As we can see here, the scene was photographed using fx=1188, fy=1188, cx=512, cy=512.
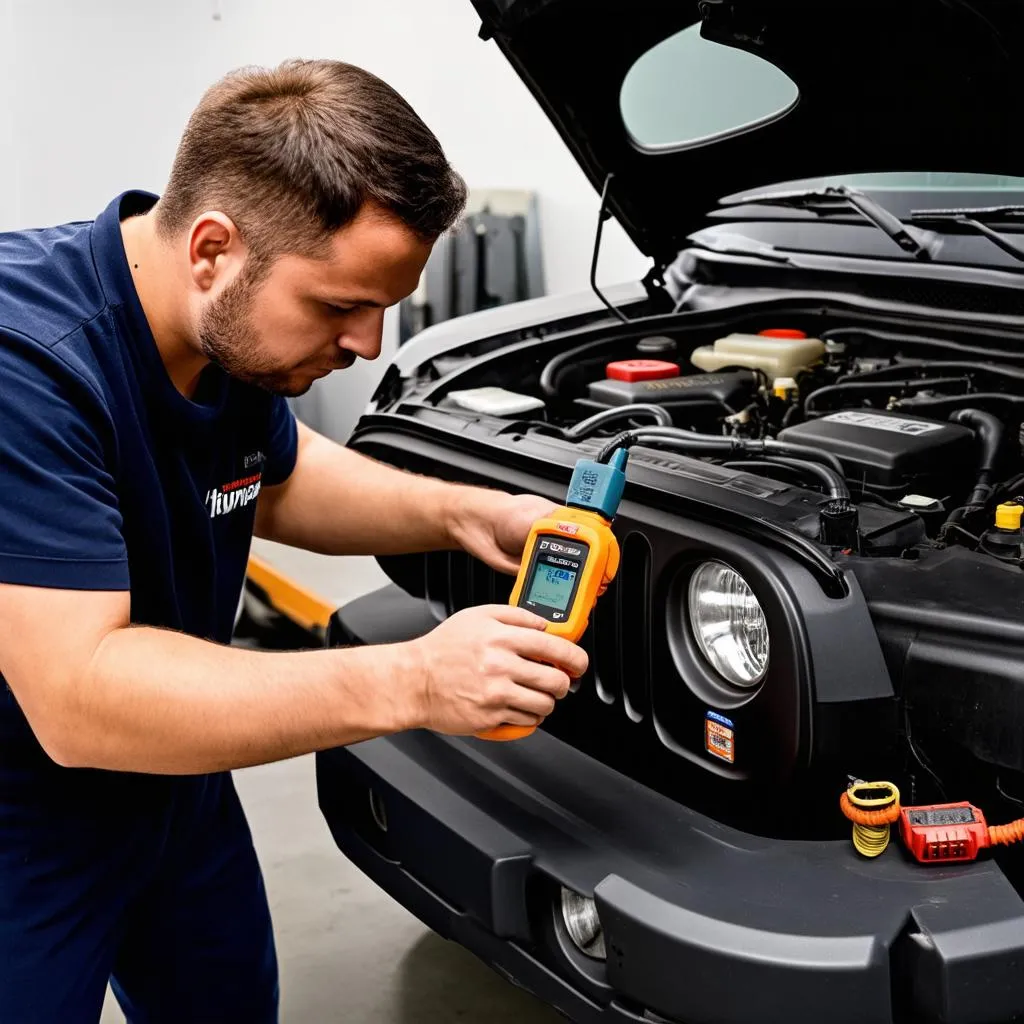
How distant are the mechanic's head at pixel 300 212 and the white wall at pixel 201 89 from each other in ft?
13.9

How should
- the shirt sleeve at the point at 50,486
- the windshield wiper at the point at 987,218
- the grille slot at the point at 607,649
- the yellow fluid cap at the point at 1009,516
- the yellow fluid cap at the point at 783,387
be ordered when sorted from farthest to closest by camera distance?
the yellow fluid cap at the point at 783,387
the windshield wiper at the point at 987,218
the grille slot at the point at 607,649
the yellow fluid cap at the point at 1009,516
the shirt sleeve at the point at 50,486

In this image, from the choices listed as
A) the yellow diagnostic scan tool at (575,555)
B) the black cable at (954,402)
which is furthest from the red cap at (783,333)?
the yellow diagnostic scan tool at (575,555)

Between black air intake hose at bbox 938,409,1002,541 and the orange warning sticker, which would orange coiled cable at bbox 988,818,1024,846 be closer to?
the orange warning sticker

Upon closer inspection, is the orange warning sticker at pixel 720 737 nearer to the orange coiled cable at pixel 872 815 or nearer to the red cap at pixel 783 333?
the orange coiled cable at pixel 872 815

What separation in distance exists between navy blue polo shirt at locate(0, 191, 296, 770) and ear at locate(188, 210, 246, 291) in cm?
11

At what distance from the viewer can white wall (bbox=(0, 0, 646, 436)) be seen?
584 centimetres

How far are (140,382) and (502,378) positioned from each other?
1027 mm

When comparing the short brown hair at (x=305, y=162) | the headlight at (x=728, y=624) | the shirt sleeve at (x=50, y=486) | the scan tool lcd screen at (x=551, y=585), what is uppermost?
the short brown hair at (x=305, y=162)

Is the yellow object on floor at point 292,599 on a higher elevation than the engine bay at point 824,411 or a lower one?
lower

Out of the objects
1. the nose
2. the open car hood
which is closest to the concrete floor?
the nose

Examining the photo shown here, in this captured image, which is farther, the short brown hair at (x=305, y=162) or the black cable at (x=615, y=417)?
the black cable at (x=615, y=417)

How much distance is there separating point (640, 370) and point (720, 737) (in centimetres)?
103

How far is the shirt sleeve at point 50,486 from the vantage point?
46.6 inches

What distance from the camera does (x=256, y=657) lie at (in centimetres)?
125
